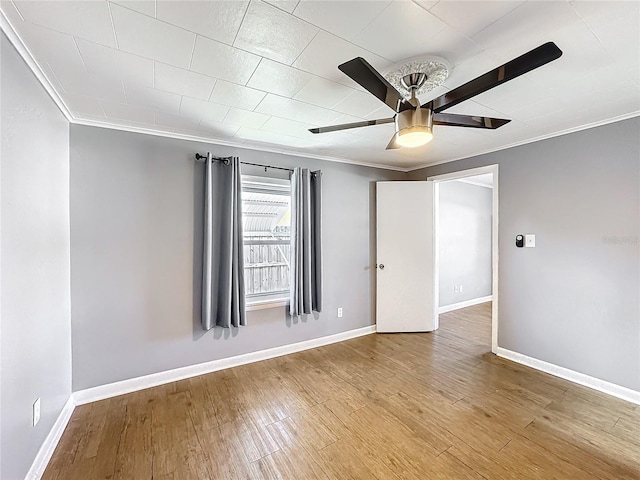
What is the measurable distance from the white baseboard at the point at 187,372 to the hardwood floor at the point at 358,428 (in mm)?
79

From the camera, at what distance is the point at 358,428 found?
77.8 inches

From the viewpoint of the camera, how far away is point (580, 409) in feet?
7.17

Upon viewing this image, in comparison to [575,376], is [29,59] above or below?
above

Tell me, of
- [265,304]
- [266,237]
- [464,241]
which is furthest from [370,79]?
[464,241]

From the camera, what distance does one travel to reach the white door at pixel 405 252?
3.89 meters

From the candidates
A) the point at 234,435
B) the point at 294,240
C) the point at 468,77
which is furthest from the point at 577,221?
the point at 234,435

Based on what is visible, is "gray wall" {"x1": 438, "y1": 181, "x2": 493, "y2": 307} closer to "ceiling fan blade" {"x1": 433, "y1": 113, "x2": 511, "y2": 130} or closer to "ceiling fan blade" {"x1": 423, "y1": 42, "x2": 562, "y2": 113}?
"ceiling fan blade" {"x1": 433, "y1": 113, "x2": 511, "y2": 130}

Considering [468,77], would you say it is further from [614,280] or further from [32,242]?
[32,242]

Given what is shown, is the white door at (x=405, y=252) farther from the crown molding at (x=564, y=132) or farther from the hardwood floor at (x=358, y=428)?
the hardwood floor at (x=358, y=428)

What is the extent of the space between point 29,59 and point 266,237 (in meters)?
2.29

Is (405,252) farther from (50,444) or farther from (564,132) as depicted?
(50,444)

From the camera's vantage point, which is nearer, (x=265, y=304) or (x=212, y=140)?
(x=212, y=140)

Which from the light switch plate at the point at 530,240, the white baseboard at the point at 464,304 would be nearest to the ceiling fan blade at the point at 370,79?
the light switch plate at the point at 530,240

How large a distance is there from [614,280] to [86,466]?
4169 millimetres
